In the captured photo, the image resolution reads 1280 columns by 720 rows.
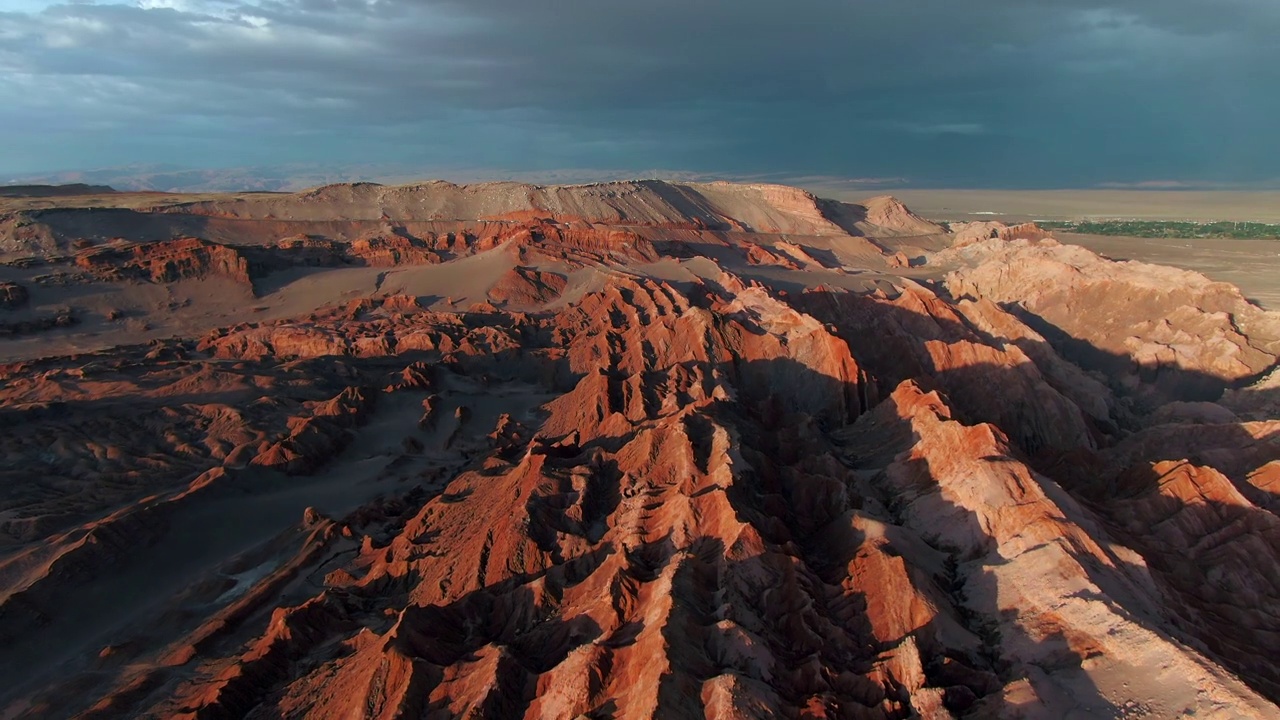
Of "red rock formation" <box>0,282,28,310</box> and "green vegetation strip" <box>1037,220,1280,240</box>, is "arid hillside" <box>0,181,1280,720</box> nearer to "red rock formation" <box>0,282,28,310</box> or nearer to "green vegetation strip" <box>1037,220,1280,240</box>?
"red rock formation" <box>0,282,28,310</box>

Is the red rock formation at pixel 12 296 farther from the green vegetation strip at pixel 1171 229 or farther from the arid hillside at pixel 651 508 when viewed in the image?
the green vegetation strip at pixel 1171 229

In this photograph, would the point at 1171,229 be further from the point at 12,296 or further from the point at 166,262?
the point at 12,296

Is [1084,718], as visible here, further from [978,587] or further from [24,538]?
[24,538]

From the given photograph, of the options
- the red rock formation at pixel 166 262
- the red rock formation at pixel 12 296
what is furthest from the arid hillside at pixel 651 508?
the red rock formation at pixel 166 262

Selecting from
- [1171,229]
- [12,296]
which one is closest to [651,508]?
[12,296]

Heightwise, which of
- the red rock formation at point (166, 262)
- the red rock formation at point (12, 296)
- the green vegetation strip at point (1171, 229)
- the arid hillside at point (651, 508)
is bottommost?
the arid hillside at point (651, 508)
